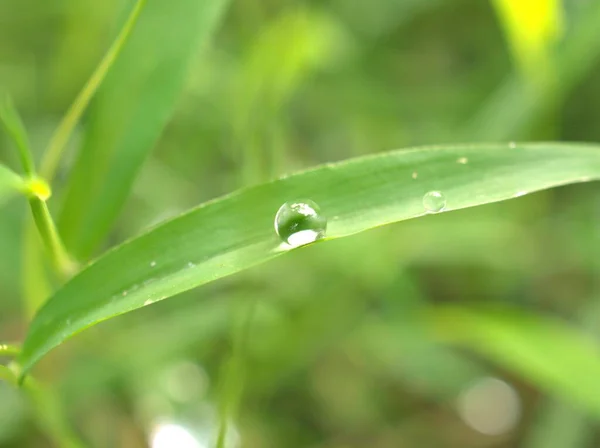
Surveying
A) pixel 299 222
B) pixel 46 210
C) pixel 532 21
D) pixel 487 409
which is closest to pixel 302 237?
pixel 299 222

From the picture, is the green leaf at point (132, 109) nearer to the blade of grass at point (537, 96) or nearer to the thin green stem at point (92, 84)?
the thin green stem at point (92, 84)

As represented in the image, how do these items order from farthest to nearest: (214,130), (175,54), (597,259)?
(214,130) < (597,259) < (175,54)

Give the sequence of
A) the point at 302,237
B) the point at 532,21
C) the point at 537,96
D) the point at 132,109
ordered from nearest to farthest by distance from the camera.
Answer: the point at 302,237 < the point at 132,109 < the point at 532,21 < the point at 537,96

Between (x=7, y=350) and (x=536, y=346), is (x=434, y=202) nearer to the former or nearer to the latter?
(x=7, y=350)

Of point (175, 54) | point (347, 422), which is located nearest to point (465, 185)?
point (175, 54)

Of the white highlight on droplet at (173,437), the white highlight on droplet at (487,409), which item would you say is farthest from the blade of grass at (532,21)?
the white highlight on droplet at (173,437)

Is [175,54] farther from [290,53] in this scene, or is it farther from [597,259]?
[597,259]
